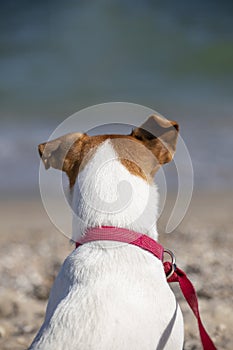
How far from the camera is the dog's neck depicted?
4.12m

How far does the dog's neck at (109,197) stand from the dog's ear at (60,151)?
22 cm

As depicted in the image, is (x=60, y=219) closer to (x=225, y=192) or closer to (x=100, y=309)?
(x=100, y=309)

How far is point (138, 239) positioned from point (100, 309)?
1.92ft

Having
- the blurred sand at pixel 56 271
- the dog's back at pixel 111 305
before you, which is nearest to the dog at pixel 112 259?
the dog's back at pixel 111 305

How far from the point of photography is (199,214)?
16016 mm

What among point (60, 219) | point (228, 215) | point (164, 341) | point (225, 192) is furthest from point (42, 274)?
point (225, 192)

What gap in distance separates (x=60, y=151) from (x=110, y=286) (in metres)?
1.05

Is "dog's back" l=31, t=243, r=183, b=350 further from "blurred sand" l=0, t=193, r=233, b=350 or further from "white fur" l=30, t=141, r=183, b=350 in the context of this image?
"blurred sand" l=0, t=193, r=233, b=350

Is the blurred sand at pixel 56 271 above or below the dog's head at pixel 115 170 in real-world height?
below

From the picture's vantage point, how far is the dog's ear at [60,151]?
443cm

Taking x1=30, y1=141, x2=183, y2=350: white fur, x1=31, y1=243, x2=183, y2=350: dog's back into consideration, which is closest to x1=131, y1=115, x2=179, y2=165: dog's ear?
x1=30, y1=141, x2=183, y2=350: white fur

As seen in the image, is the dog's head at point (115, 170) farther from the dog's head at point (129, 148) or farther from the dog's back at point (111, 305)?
the dog's back at point (111, 305)

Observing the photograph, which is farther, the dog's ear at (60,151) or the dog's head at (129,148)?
the dog's ear at (60,151)

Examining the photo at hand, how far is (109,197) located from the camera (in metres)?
4.11
